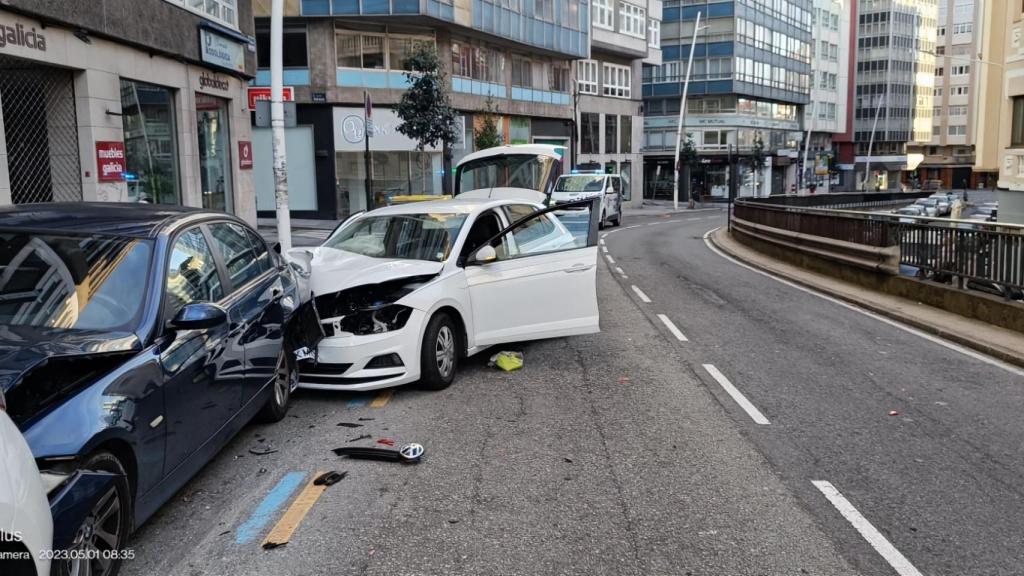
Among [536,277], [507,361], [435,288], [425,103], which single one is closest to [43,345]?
[435,288]

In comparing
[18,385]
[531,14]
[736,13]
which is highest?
[736,13]

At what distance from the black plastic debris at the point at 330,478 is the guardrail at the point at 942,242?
9250 millimetres

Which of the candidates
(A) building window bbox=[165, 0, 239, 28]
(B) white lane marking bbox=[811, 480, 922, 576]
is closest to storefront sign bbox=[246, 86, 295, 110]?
(A) building window bbox=[165, 0, 239, 28]

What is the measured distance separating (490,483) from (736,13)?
72.5 m

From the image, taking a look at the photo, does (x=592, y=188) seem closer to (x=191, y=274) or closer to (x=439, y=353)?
(x=439, y=353)

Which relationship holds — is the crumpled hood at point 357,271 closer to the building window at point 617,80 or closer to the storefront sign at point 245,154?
the storefront sign at point 245,154

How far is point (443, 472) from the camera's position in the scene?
5.51 meters

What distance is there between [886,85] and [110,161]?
108866 millimetres

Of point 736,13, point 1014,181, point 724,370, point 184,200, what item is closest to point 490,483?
point 724,370

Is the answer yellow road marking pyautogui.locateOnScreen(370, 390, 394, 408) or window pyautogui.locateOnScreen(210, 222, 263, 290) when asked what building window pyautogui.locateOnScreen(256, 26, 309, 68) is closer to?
yellow road marking pyautogui.locateOnScreen(370, 390, 394, 408)

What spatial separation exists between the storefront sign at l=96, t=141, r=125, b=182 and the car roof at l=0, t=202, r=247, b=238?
919 centimetres

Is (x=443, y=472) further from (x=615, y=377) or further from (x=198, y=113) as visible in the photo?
(x=198, y=113)

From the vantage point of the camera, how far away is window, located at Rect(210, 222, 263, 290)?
5914 mm

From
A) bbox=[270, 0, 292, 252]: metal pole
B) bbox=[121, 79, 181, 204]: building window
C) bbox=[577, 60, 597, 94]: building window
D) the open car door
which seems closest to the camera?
the open car door
